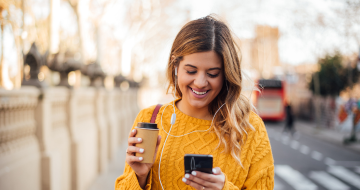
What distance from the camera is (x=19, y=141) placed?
4.00m

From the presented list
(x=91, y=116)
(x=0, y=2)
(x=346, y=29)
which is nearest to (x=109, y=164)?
(x=91, y=116)

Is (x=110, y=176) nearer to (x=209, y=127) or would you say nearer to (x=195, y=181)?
(x=209, y=127)

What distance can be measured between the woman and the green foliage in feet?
75.0

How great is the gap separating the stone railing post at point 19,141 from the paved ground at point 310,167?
Result: 3641 millimetres

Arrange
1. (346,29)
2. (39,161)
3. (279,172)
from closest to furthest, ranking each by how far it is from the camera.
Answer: (39,161)
(279,172)
(346,29)

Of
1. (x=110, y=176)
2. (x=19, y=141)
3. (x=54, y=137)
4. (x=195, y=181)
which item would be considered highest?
(x=195, y=181)

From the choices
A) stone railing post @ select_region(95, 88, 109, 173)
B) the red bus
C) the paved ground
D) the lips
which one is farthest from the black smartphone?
the red bus

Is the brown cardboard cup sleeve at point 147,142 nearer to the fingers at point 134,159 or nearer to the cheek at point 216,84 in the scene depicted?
the fingers at point 134,159

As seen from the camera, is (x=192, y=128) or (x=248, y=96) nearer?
(x=192, y=128)

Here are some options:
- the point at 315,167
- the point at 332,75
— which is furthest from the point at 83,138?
the point at 332,75

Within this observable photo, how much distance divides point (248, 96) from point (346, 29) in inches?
647

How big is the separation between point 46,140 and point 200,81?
3.44 m

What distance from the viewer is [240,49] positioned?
222 cm

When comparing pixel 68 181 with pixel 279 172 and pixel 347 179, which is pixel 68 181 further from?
pixel 347 179
